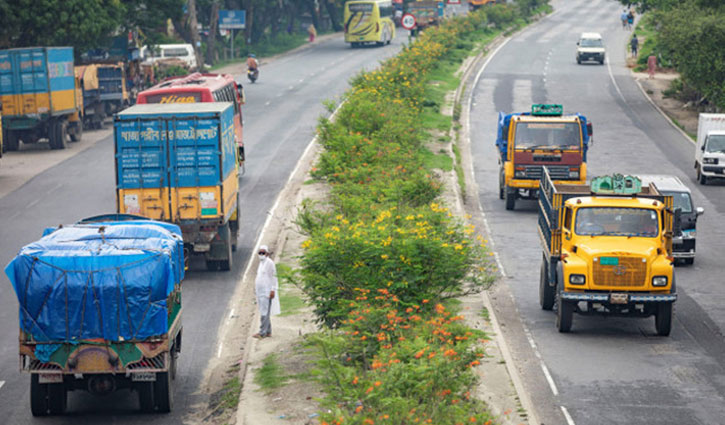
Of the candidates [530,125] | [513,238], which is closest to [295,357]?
[513,238]

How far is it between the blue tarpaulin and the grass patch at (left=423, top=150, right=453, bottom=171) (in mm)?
20974

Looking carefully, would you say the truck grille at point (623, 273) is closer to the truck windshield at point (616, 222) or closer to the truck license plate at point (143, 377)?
the truck windshield at point (616, 222)

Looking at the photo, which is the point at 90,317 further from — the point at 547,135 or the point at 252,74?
the point at 252,74

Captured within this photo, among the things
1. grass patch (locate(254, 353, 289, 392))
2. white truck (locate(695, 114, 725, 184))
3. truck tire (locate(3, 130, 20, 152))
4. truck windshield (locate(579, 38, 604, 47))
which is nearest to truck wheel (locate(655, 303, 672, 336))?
grass patch (locate(254, 353, 289, 392))

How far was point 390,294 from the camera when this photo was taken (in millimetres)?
15836

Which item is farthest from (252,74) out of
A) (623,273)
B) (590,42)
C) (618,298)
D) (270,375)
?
(270,375)

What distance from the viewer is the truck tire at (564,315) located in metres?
18.9

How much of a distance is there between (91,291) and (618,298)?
912 cm

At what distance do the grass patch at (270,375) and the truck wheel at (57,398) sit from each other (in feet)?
9.26

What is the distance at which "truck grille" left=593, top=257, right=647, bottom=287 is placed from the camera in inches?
730

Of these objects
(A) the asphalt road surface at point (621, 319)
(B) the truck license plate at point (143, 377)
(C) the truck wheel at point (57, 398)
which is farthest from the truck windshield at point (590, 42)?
(C) the truck wheel at point (57, 398)

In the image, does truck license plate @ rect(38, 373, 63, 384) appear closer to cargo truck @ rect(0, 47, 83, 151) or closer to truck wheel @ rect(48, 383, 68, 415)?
truck wheel @ rect(48, 383, 68, 415)

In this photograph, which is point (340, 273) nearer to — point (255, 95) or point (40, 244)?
point (40, 244)

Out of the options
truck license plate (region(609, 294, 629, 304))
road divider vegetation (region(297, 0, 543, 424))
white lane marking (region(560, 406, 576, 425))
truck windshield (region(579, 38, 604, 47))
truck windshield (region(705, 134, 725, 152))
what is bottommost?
white lane marking (region(560, 406, 576, 425))
